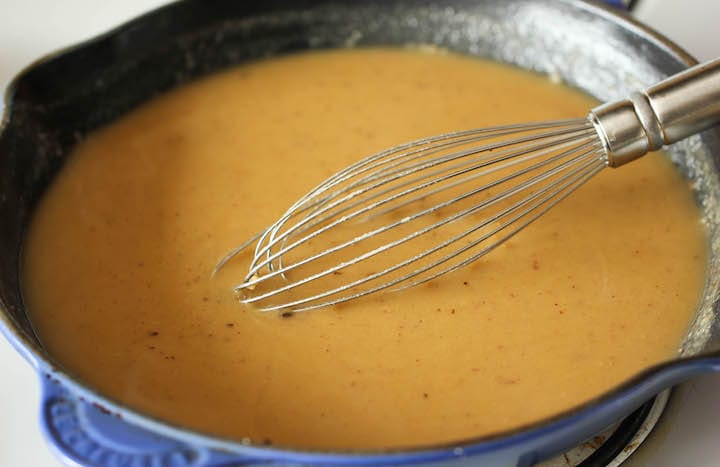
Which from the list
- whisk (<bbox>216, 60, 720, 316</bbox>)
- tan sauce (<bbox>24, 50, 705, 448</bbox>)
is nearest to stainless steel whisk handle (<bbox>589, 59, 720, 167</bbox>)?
whisk (<bbox>216, 60, 720, 316</bbox>)

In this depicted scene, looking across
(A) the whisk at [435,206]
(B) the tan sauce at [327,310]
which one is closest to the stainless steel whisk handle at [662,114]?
(A) the whisk at [435,206]

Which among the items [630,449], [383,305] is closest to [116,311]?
[383,305]

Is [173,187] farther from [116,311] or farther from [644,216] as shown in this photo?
[644,216]

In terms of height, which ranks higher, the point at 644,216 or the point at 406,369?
the point at 644,216

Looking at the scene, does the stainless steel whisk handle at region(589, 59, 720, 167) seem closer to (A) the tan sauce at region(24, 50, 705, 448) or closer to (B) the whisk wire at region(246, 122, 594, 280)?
(B) the whisk wire at region(246, 122, 594, 280)

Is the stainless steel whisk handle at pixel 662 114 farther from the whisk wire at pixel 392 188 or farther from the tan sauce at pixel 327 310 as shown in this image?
the tan sauce at pixel 327 310
